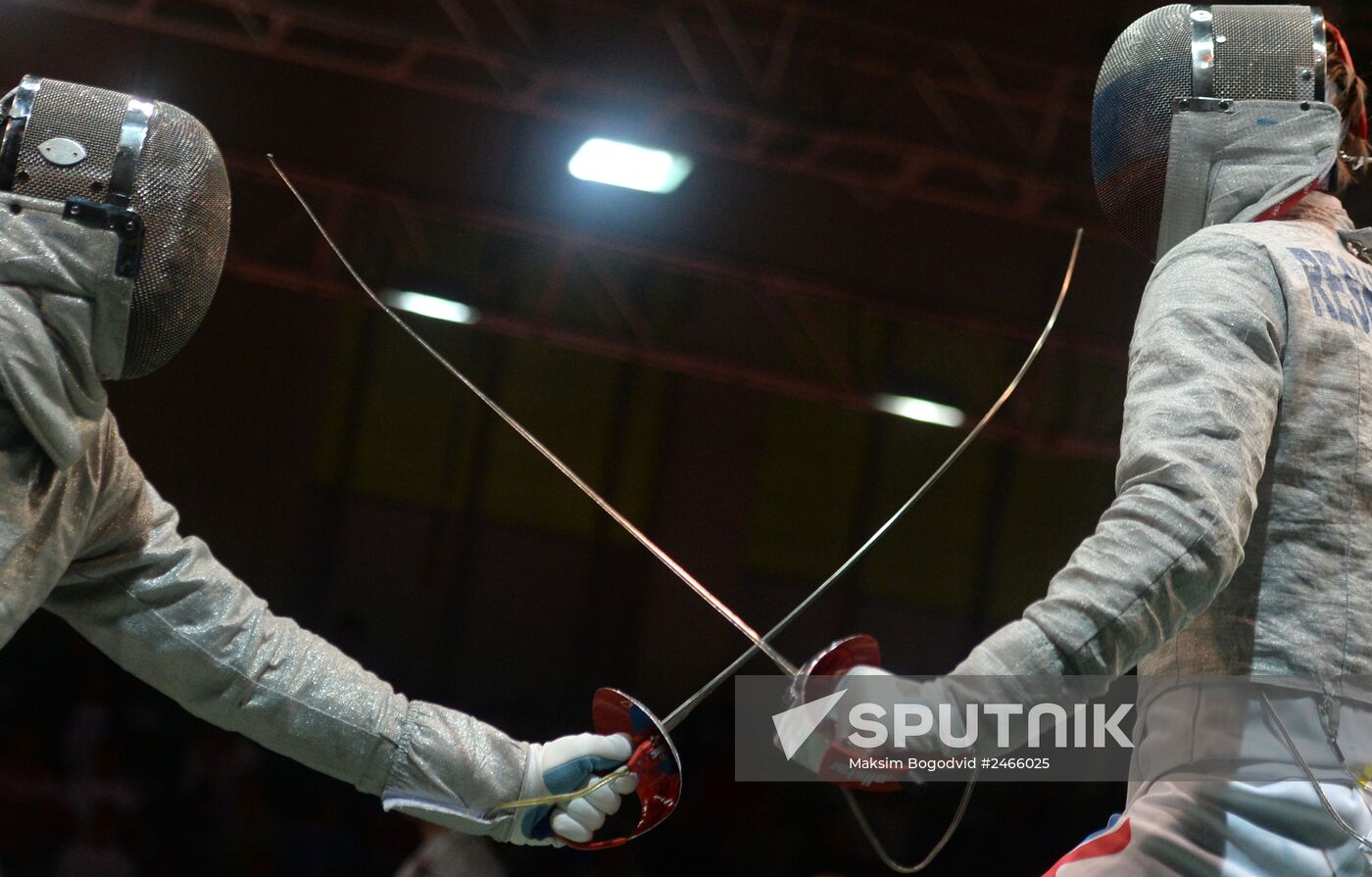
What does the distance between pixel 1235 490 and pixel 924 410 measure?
21.4 ft

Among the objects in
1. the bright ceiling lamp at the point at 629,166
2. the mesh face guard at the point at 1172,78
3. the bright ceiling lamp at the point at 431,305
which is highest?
the bright ceiling lamp at the point at 629,166

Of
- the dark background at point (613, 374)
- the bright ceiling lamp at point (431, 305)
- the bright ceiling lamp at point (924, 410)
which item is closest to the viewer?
the dark background at point (613, 374)

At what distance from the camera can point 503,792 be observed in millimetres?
1841

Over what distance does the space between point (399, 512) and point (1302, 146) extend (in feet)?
22.8

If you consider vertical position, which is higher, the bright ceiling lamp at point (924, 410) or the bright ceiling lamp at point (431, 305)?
the bright ceiling lamp at point (431, 305)

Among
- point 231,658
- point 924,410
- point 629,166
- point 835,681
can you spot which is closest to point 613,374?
point 629,166

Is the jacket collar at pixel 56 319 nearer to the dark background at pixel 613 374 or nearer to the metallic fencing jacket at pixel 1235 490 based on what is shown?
the metallic fencing jacket at pixel 1235 490

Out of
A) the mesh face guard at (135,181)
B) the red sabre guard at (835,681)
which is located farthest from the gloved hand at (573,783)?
the mesh face guard at (135,181)

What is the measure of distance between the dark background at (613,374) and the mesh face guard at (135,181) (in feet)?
12.9

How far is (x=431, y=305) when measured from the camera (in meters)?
7.19

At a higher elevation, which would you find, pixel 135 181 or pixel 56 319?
pixel 135 181

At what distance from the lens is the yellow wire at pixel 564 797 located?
1725 millimetres

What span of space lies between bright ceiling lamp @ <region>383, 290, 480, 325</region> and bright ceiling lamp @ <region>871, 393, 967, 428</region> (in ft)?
7.16

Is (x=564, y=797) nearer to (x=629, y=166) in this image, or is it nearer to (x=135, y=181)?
(x=135, y=181)
